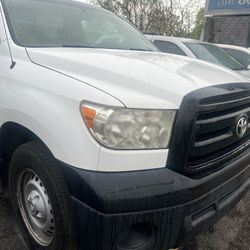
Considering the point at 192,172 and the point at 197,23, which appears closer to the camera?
the point at 192,172

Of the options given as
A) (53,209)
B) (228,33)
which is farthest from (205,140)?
(228,33)

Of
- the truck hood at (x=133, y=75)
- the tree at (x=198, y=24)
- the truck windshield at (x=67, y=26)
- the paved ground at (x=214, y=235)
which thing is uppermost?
the tree at (x=198, y=24)

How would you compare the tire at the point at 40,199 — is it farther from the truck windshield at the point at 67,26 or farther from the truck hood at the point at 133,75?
the truck windshield at the point at 67,26

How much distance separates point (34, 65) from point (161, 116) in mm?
979

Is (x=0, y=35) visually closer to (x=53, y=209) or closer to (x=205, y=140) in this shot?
(x=53, y=209)

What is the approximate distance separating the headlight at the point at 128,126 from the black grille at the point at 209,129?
72 mm

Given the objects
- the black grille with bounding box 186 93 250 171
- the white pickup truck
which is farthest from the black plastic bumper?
the black grille with bounding box 186 93 250 171

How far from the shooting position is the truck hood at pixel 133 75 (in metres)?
1.89

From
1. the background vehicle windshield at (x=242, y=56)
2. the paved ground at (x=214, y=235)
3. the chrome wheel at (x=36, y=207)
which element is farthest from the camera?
the background vehicle windshield at (x=242, y=56)

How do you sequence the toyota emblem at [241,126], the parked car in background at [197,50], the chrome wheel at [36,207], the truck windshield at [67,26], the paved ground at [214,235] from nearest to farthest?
the chrome wheel at [36,207]
the toyota emblem at [241,126]
the paved ground at [214,235]
the truck windshield at [67,26]
the parked car in background at [197,50]

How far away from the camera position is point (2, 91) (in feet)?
7.81

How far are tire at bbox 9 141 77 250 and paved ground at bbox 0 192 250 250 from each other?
0.65ft

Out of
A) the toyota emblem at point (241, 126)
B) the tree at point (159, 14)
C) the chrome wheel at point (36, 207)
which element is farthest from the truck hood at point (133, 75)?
the tree at point (159, 14)

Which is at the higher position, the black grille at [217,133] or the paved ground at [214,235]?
the black grille at [217,133]
